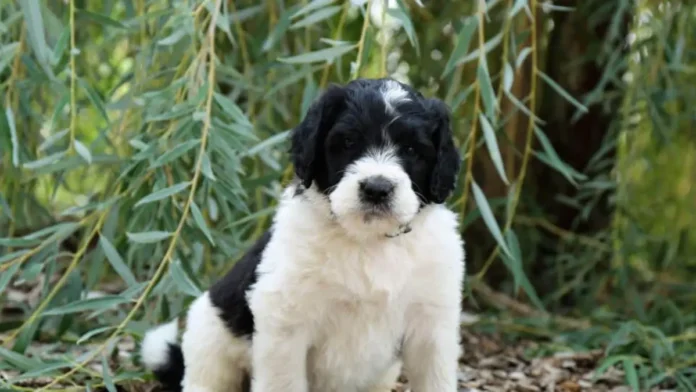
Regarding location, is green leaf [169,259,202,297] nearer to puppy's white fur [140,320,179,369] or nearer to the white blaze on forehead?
puppy's white fur [140,320,179,369]

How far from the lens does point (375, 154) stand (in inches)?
114

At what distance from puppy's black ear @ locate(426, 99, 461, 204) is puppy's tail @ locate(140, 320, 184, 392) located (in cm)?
114

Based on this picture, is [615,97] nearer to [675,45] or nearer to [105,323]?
[675,45]

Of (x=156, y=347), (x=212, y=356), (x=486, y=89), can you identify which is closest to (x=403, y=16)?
(x=486, y=89)

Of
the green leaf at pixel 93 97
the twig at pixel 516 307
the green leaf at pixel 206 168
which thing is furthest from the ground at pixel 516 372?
the green leaf at pixel 93 97

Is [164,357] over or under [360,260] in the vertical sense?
under

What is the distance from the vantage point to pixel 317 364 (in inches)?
124

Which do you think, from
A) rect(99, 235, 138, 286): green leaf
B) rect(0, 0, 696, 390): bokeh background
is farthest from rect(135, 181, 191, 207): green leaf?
rect(99, 235, 138, 286): green leaf

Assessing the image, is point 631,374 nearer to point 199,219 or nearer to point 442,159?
point 442,159

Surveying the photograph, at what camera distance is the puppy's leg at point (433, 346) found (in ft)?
10.1

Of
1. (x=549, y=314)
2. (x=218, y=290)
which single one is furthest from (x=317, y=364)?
(x=549, y=314)

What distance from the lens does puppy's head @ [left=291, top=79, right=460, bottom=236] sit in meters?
2.83

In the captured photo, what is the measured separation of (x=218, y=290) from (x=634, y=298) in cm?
259

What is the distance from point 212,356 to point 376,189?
0.88m
